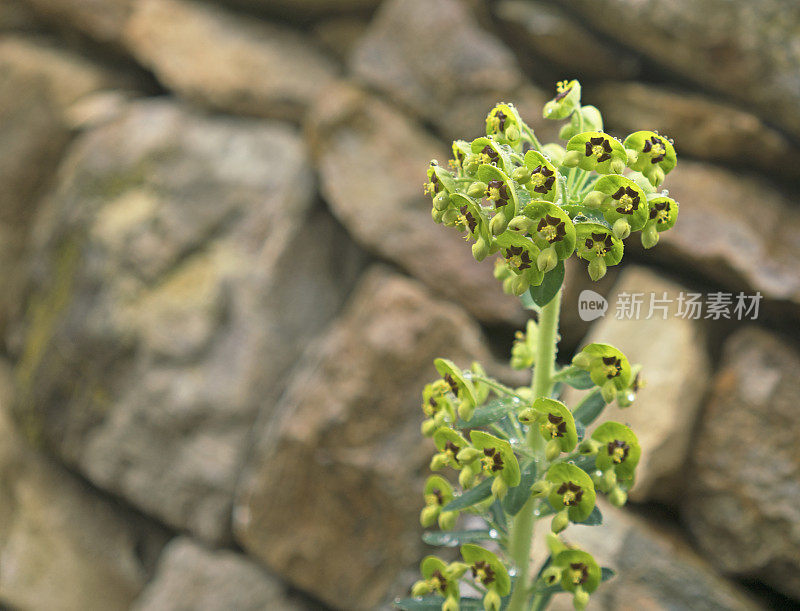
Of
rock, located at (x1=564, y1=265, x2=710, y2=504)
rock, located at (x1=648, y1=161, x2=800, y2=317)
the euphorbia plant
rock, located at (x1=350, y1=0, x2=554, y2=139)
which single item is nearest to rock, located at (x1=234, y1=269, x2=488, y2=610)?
rock, located at (x1=564, y1=265, x2=710, y2=504)

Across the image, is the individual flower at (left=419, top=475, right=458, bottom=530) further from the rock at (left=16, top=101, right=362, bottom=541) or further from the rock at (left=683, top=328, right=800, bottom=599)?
the rock at (left=16, top=101, right=362, bottom=541)

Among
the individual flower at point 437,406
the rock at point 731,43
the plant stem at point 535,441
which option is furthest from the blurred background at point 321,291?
the individual flower at point 437,406

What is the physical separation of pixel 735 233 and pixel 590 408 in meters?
1.16

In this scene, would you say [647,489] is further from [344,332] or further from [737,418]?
[344,332]

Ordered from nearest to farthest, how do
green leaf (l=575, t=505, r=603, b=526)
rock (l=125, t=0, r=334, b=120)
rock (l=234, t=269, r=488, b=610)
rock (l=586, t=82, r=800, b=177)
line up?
1. green leaf (l=575, t=505, r=603, b=526)
2. rock (l=586, t=82, r=800, b=177)
3. rock (l=234, t=269, r=488, b=610)
4. rock (l=125, t=0, r=334, b=120)

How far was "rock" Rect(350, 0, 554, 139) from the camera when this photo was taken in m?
2.83

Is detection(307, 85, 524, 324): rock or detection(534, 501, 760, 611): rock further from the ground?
detection(307, 85, 524, 324): rock

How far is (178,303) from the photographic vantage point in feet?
10.5

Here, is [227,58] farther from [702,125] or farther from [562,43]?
[702,125]

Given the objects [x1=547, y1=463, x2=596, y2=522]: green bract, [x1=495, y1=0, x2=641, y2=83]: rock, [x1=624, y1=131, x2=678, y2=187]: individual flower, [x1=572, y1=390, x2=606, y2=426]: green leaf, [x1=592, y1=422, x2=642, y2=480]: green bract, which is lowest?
[x1=547, y1=463, x2=596, y2=522]: green bract

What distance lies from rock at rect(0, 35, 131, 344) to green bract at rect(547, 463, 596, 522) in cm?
308

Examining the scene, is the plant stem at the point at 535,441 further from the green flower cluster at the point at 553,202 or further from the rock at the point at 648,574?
the rock at the point at 648,574

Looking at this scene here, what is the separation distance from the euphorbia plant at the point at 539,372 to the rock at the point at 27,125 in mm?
2880

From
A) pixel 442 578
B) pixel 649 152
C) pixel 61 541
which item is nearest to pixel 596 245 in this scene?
pixel 649 152
